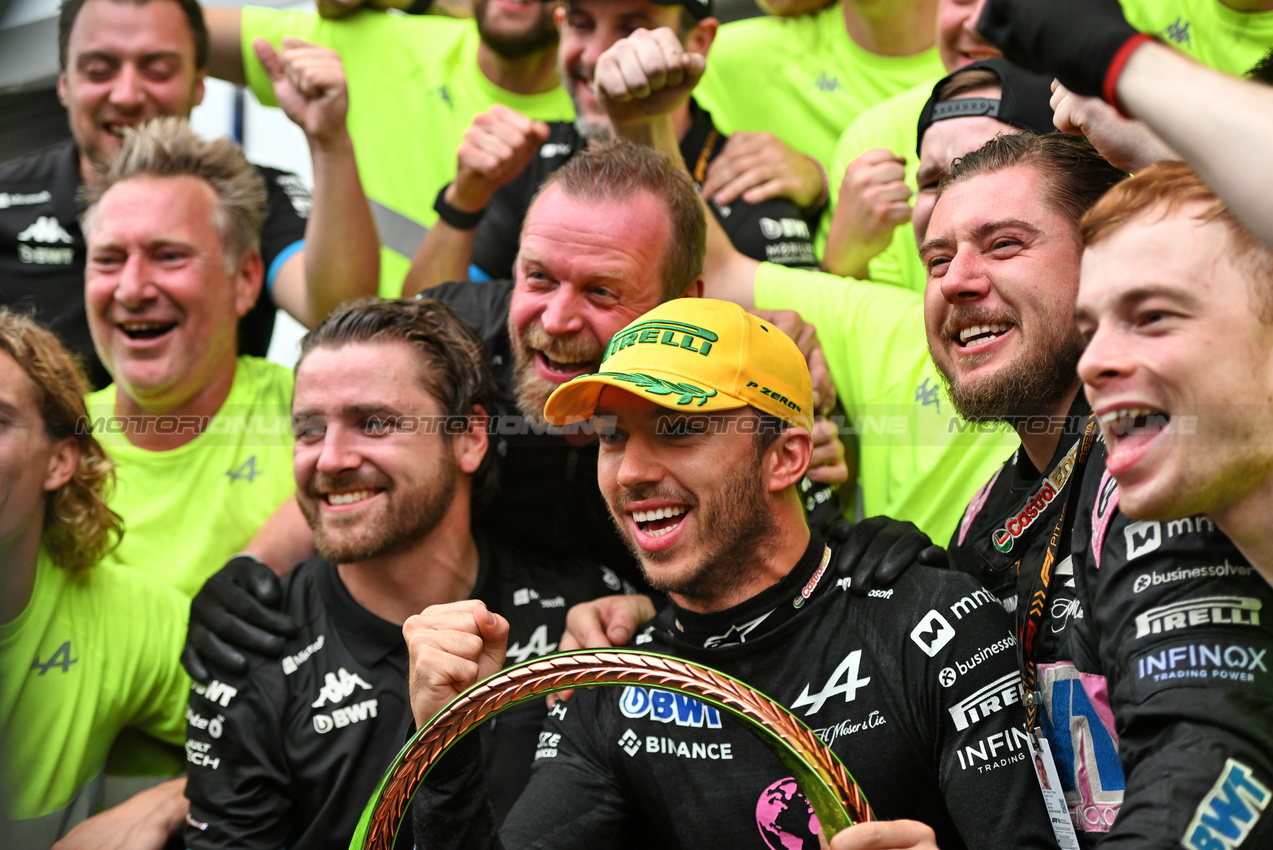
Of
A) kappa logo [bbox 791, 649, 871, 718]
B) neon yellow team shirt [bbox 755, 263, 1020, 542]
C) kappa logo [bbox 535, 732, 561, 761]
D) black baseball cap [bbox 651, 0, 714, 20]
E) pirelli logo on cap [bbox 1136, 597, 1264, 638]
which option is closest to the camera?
pirelli logo on cap [bbox 1136, 597, 1264, 638]

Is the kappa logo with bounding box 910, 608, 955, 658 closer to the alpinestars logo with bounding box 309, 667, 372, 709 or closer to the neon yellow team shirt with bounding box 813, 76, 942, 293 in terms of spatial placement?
the alpinestars logo with bounding box 309, 667, 372, 709

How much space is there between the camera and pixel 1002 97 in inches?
104

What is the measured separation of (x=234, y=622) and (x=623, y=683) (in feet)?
4.45

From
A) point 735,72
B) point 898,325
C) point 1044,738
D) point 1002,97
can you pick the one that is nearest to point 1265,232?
point 1044,738

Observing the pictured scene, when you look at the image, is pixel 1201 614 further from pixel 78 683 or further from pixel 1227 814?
pixel 78 683

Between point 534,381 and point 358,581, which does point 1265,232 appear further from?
point 358,581

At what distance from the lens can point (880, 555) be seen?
217 cm

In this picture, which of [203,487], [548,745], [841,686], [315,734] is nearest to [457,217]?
[203,487]

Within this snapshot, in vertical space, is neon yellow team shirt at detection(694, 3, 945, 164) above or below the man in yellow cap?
above

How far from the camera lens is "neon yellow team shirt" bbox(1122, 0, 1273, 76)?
314 cm

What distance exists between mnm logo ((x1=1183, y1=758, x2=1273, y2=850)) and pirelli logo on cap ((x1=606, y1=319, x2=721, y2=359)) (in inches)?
43.5

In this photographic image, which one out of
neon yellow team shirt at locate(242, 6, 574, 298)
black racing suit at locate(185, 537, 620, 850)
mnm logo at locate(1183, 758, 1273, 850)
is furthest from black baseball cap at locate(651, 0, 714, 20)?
mnm logo at locate(1183, 758, 1273, 850)

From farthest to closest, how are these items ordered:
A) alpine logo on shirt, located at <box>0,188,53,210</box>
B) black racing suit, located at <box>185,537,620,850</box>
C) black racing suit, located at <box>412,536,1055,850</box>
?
alpine logo on shirt, located at <box>0,188,53,210</box>
black racing suit, located at <box>185,537,620,850</box>
black racing suit, located at <box>412,536,1055,850</box>

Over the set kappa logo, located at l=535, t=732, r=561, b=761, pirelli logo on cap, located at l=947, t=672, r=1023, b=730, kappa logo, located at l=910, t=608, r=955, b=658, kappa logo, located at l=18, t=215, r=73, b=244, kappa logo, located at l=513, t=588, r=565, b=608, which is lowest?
kappa logo, located at l=535, t=732, r=561, b=761
